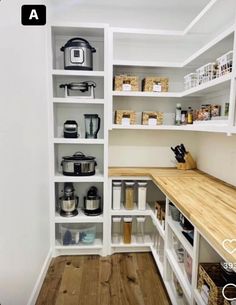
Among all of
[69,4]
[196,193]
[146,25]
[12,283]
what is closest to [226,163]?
[196,193]

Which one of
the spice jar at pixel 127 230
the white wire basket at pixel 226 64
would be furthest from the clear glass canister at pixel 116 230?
the white wire basket at pixel 226 64

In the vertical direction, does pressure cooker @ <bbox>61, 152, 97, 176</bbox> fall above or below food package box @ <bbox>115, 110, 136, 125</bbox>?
below

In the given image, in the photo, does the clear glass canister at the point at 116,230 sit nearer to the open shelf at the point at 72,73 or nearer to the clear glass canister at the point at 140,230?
the clear glass canister at the point at 140,230

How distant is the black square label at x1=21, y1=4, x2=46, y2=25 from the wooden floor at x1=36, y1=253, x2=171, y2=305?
202 centimetres

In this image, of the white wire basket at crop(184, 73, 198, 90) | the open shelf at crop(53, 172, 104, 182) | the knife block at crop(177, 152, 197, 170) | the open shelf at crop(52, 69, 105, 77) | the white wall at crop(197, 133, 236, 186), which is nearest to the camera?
the white wall at crop(197, 133, 236, 186)

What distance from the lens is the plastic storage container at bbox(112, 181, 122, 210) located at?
2.41 meters

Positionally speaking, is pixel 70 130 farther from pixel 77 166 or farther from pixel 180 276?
pixel 180 276

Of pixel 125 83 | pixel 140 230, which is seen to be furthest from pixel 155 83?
pixel 140 230

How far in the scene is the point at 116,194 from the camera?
7.94 feet

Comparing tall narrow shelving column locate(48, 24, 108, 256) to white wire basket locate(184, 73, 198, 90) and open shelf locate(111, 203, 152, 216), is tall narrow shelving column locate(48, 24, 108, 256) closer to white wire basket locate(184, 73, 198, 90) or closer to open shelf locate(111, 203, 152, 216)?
open shelf locate(111, 203, 152, 216)

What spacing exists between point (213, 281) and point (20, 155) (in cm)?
129

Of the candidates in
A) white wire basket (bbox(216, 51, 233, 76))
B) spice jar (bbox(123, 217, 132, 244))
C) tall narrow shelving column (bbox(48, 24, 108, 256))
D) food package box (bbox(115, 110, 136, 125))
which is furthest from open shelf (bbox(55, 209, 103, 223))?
white wire basket (bbox(216, 51, 233, 76))

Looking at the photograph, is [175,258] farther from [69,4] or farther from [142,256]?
[69,4]

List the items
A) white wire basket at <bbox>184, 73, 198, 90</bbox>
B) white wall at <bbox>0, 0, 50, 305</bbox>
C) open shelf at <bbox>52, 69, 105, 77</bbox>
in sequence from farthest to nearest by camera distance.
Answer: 1. open shelf at <bbox>52, 69, 105, 77</bbox>
2. white wire basket at <bbox>184, 73, 198, 90</bbox>
3. white wall at <bbox>0, 0, 50, 305</bbox>
